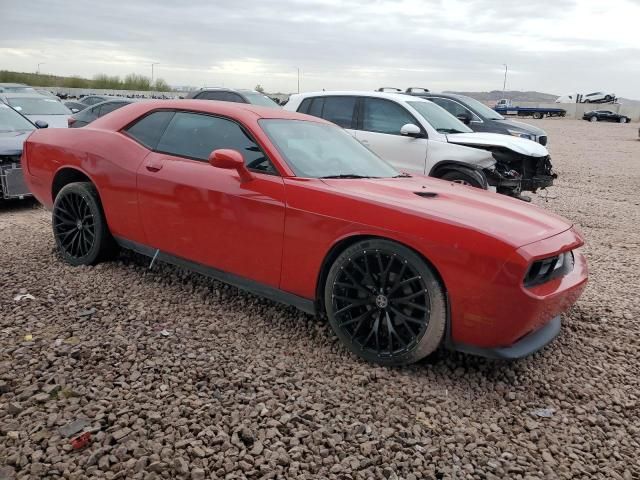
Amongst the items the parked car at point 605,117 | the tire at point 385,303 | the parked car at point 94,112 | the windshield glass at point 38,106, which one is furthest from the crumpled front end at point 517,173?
the parked car at point 605,117

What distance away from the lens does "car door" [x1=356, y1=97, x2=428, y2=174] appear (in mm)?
7520

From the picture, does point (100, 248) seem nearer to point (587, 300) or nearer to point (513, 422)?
point (513, 422)

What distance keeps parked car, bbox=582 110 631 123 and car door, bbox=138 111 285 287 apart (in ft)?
167

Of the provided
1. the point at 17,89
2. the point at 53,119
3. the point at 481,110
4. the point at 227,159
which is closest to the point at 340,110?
the point at 227,159

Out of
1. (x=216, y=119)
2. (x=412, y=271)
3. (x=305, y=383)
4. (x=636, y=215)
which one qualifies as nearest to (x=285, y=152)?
(x=216, y=119)

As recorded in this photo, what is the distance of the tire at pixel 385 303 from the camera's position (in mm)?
2906

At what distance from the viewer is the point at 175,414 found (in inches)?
101

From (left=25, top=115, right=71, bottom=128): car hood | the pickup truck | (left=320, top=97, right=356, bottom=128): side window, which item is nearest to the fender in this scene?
(left=320, top=97, right=356, bottom=128): side window

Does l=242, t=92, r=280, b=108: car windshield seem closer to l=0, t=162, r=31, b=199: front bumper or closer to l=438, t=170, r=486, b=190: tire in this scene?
l=438, t=170, r=486, b=190: tire

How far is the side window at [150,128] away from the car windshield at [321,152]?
36.4 inches

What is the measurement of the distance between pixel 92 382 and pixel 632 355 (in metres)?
3.34

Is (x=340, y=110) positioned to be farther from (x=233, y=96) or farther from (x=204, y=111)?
(x=233, y=96)

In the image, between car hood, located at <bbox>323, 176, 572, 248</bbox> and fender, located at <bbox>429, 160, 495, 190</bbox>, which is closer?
car hood, located at <bbox>323, 176, 572, 248</bbox>

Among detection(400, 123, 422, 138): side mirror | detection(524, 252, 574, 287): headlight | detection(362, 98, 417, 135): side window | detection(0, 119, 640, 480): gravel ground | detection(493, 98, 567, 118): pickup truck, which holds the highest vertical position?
detection(493, 98, 567, 118): pickup truck
